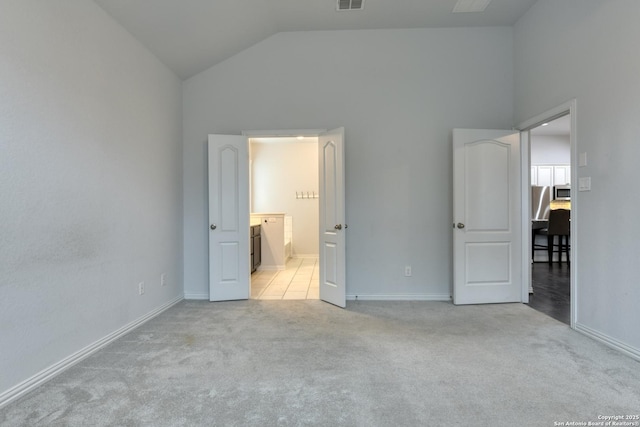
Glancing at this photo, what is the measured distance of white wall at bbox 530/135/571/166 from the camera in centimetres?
635

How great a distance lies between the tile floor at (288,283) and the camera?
3842 mm

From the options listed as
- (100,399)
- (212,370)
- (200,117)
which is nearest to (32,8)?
(200,117)

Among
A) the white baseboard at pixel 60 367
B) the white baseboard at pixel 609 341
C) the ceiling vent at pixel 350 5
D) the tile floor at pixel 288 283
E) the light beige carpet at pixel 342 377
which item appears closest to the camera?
the light beige carpet at pixel 342 377

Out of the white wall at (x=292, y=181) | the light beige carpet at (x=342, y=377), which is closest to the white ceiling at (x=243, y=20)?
the light beige carpet at (x=342, y=377)

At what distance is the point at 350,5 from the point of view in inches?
124

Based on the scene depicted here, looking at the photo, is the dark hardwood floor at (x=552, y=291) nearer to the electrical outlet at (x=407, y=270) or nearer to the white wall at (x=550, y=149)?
the electrical outlet at (x=407, y=270)

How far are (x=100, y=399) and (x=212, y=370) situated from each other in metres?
0.60

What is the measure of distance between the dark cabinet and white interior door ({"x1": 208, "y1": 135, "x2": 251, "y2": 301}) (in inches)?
50.6

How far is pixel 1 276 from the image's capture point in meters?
1.68

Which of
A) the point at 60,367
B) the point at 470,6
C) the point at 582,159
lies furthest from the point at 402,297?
the point at 470,6

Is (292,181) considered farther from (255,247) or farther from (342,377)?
(342,377)

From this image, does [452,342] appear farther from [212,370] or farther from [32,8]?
[32,8]

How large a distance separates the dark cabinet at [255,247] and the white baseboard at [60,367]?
7.16 ft

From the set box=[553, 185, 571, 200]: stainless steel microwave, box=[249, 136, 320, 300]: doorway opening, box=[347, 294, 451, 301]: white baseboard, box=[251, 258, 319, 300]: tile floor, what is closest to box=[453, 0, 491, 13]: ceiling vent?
box=[347, 294, 451, 301]: white baseboard
